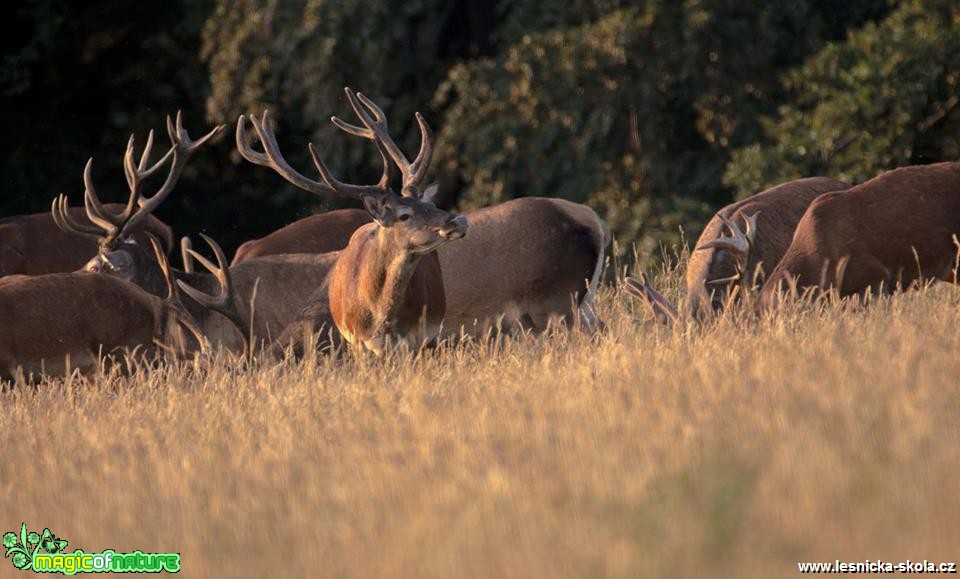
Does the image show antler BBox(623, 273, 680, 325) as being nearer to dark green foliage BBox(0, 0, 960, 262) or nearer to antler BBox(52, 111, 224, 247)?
antler BBox(52, 111, 224, 247)

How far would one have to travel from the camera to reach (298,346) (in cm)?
1122

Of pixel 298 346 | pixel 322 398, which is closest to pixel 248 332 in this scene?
pixel 298 346

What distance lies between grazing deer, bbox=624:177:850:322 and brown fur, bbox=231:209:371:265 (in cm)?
280

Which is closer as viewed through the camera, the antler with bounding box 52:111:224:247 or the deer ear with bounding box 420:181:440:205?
the deer ear with bounding box 420:181:440:205

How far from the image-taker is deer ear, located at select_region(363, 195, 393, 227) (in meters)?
10.0

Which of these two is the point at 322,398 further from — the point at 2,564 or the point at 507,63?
the point at 507,63

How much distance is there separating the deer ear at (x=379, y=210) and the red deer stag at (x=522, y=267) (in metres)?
1.67

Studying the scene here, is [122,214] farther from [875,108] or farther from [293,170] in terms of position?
[875,108]

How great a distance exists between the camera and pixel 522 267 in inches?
467

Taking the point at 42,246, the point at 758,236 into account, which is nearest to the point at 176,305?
the point at 758,236

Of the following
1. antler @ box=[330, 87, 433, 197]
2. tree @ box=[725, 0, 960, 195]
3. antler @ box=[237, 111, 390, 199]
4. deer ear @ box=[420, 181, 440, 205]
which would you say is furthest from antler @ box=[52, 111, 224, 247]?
tree @ box=[725, 0, 960, 195]

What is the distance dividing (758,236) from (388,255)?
3106 mm

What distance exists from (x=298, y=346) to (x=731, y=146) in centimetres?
839

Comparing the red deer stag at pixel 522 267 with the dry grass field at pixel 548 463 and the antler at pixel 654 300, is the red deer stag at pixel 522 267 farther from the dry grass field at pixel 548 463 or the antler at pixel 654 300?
the dry grass field at pixel 548 463
